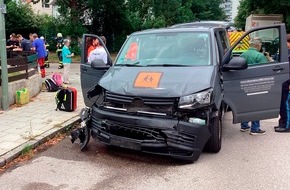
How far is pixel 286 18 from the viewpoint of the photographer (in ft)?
116

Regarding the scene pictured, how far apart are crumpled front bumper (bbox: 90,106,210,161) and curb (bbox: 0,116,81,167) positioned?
4.66ft

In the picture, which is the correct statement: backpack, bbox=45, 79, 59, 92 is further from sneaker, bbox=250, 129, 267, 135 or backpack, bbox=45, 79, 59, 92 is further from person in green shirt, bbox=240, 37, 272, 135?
sneaker, bbox=250, 129, 267, 135

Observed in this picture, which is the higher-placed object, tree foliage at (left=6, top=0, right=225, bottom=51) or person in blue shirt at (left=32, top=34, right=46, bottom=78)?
tree foliage at (left=6, top=0, right=225, bottom=51)

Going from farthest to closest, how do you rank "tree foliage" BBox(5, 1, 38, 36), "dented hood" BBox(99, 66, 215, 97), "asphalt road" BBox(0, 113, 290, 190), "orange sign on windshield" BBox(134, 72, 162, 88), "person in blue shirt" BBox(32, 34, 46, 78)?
"tree foliage" BBox(5, 1, 38, 36) → "person in blue shirt" BBox(32, 34, 46, 78) → "orange sign on windshield" BBox(134, 72, 162, 88) → "dented hood" BBox(99, 66, 215, 97) → "asphalt road" BBox(0, 113, 290, 190)

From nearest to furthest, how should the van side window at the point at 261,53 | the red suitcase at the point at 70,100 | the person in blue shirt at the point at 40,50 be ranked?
the van side window at the point at 261,53 < the red suitcase at the point at 70,100 < the person in blue shirt at the point at 40,50

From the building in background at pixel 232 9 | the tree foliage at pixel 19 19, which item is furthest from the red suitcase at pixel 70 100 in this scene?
the building in background at pixel 232 9

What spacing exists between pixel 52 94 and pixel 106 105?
5.34 meters

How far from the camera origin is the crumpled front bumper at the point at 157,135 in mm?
4922

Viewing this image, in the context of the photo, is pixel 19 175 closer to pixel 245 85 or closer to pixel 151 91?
pixel 151 91

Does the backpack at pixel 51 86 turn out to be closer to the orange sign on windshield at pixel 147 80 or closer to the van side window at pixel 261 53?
the orange sign on windshield at pixel 147 80

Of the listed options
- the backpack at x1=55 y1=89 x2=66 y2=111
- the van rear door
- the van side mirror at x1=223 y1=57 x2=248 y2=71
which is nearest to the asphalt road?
the van rear door

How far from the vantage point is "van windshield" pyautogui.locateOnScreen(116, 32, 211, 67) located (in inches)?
232

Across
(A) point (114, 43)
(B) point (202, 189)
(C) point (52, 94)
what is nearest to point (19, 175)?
(B) point (202, 189)

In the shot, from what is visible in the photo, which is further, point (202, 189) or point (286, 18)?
point (286, 18)
